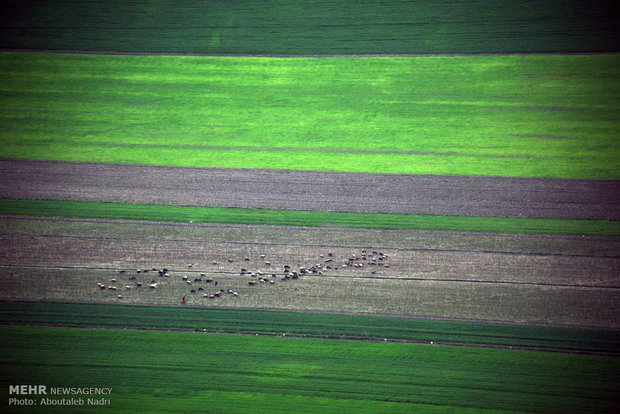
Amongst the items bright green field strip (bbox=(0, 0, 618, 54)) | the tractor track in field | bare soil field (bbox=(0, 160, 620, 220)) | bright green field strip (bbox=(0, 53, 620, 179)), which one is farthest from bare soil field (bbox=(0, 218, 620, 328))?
bright green field strip (bbox=(0, 0, 618, 54))

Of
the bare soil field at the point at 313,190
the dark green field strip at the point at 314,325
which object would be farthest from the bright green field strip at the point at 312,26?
the dark green field strip at the point at 314,325

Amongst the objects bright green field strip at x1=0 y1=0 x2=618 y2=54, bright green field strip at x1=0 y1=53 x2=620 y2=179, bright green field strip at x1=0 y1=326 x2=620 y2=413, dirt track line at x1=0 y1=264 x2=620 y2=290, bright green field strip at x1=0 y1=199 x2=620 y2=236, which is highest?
bright green field strip at x1=0 y1=0 x2=618 y2=54

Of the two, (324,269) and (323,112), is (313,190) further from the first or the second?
(323,112)

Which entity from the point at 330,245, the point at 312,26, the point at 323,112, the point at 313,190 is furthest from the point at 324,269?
the point at 312,26

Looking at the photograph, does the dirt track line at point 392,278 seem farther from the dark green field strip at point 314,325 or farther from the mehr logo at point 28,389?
the mehr logo at point 28,389

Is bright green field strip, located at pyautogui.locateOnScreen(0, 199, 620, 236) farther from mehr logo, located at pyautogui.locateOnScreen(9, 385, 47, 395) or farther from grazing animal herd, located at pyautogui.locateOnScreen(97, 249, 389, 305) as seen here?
mehr logo, located at pyautogui.locateOnScreen(9, 385, 47, 395)

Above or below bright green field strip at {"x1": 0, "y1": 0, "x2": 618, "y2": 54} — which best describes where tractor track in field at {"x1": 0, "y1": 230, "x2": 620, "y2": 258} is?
below
